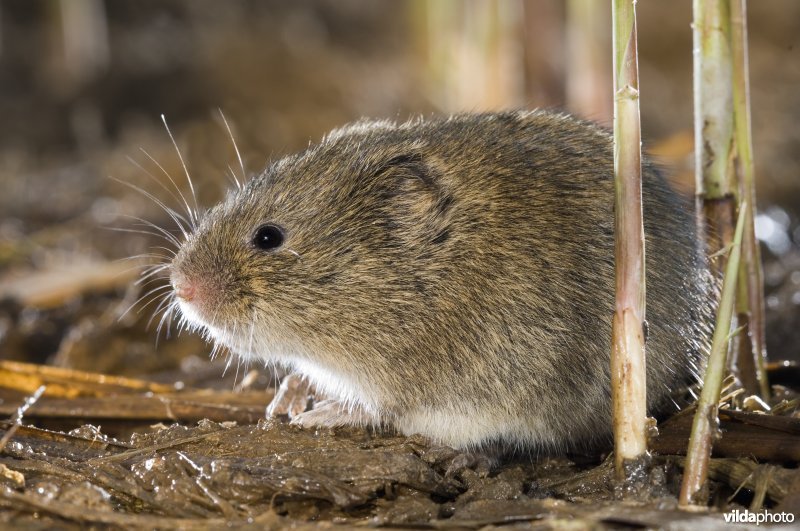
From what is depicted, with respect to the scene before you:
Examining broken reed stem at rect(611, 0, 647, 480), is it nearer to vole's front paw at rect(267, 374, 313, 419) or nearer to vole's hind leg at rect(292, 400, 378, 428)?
vole's hind leg at rect(292, 400, 378, 428)

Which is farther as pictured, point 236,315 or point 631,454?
point 236,315

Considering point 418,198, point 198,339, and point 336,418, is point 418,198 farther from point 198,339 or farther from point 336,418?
point 198,339

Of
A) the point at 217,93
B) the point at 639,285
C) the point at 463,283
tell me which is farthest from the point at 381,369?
the point at 217,93

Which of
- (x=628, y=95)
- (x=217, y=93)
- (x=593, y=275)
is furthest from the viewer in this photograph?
(x=217, y=93)

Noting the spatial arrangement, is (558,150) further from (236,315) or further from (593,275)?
(236,315)

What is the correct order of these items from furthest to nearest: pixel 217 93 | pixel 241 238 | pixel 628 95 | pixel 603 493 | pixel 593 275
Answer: pixel 217 93
pixel 241 238
pixel 593 275
pixel 603 493
pixel 628 95

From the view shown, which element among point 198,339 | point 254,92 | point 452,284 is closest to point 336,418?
point 452,284

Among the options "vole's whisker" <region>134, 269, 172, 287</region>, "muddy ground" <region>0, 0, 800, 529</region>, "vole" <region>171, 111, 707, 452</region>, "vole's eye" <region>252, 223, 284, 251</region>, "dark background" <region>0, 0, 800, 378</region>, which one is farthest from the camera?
"dark background" <region>0, 0, 800, 378</region>

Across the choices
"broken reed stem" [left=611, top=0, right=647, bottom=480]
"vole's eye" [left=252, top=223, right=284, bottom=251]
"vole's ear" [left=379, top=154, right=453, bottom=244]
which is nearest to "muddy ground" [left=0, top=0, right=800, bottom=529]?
"broken reed stem" [left=611, top=0, right=647, bottom=480]
